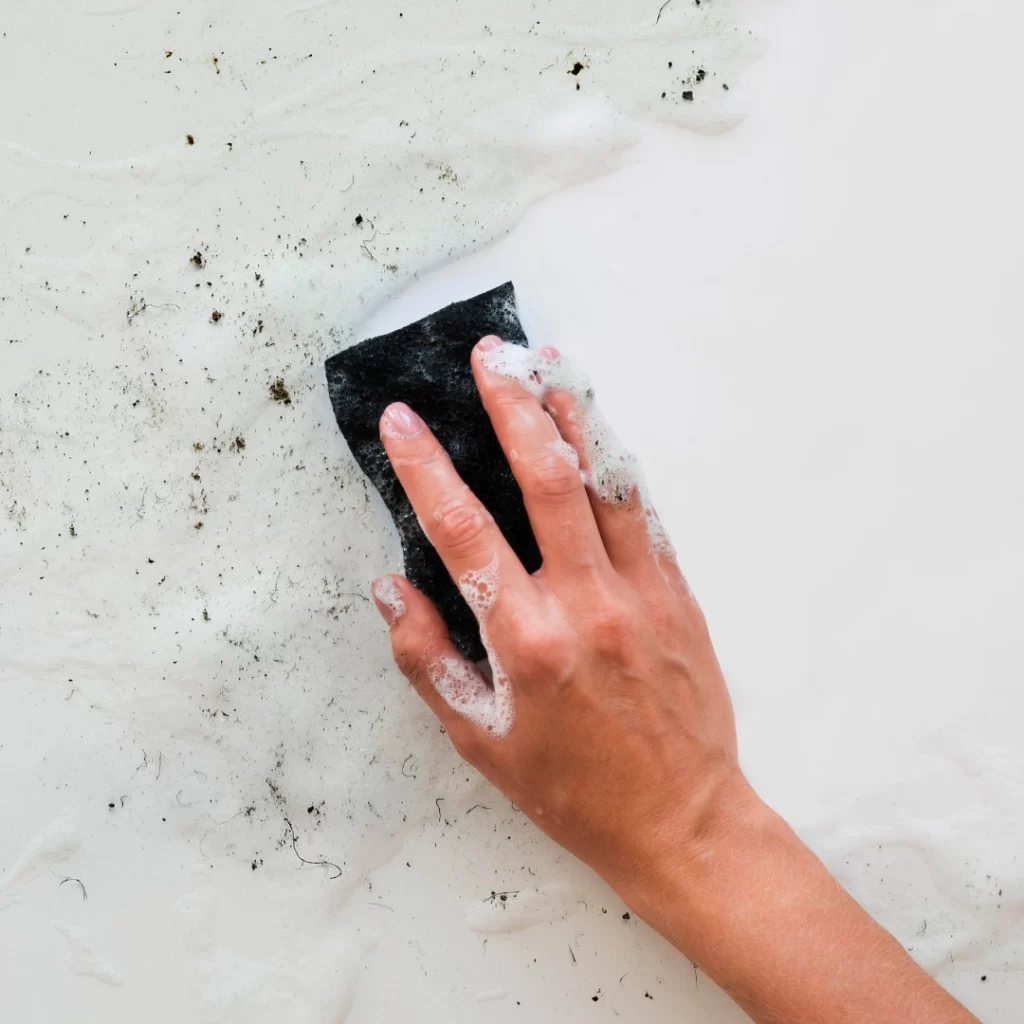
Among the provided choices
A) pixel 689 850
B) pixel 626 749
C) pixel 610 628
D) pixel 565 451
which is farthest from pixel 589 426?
pixel 689 850

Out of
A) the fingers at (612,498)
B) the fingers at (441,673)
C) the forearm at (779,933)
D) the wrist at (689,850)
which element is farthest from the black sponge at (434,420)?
the forearm at (779,933)

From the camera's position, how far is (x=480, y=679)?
1.81 metres

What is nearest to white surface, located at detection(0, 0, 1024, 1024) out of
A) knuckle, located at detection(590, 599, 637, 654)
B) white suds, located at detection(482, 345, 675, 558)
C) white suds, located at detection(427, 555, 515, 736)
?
white suds, located at detection(482, 345, 675, 558)

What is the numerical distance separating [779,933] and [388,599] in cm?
94

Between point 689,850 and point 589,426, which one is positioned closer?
point 689,850

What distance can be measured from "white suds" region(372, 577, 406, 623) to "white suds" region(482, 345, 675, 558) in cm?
43

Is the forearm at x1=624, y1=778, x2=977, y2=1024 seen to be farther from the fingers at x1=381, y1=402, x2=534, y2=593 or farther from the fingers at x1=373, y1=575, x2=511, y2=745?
the fingers at x1=381, y1=402, x2=534, y2=593

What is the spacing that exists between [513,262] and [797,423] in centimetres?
69

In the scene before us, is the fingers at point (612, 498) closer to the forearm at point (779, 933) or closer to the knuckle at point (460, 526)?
the knuckle at point (460, 526)

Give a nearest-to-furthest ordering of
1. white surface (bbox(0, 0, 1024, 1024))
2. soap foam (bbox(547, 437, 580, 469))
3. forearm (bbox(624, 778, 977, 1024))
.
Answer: forearm (bbox(624, 778, 977, 1024)) < soap foam (bbox(547, 437, 580, 469)) < white surface (bbox(0, 0, 1024, 1024))

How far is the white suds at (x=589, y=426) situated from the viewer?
1.81 metres

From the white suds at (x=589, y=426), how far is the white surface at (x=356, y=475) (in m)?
Result: 0.09

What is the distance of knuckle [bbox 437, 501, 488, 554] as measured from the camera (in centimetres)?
171

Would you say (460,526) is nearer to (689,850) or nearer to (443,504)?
(443,504)
